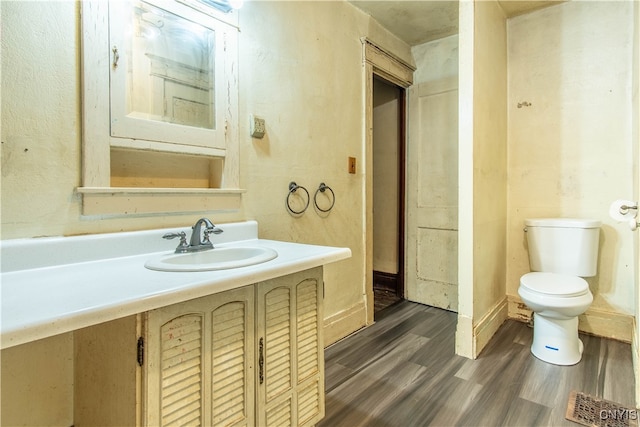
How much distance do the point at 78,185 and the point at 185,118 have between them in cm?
49

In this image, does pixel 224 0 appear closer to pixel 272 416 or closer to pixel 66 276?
pixel 66 276

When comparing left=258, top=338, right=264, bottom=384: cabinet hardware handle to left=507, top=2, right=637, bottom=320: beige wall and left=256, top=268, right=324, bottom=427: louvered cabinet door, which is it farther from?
left=507, top=2, right=637, bottom=320: beige wall

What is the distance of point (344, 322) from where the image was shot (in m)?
2.29

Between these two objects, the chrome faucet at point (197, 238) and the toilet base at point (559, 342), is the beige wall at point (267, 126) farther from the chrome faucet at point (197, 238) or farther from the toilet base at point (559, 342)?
the toilet base at point (559, 342)

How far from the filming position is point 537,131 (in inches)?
99.7

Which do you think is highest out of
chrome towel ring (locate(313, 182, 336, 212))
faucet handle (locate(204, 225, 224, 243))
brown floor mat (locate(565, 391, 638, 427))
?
chrome towel ring (locate(313, 182, 336, 212))

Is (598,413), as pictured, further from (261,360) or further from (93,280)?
(93,280)

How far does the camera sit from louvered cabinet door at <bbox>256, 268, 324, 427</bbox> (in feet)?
3.69

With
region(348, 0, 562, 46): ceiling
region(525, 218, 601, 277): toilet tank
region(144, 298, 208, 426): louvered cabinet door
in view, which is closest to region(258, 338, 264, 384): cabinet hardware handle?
region(144, 298, 208, 426): louvered cabinet door

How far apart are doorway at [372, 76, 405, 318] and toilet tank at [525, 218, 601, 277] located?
111cm

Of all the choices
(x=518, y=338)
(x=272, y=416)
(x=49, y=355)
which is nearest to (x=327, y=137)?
(x=272, y=416)

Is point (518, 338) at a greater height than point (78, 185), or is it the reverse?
point (78, 185)

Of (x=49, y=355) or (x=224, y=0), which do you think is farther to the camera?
(x=224, y=0)

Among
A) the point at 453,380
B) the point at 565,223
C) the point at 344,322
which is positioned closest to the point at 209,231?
the point at 344,322
